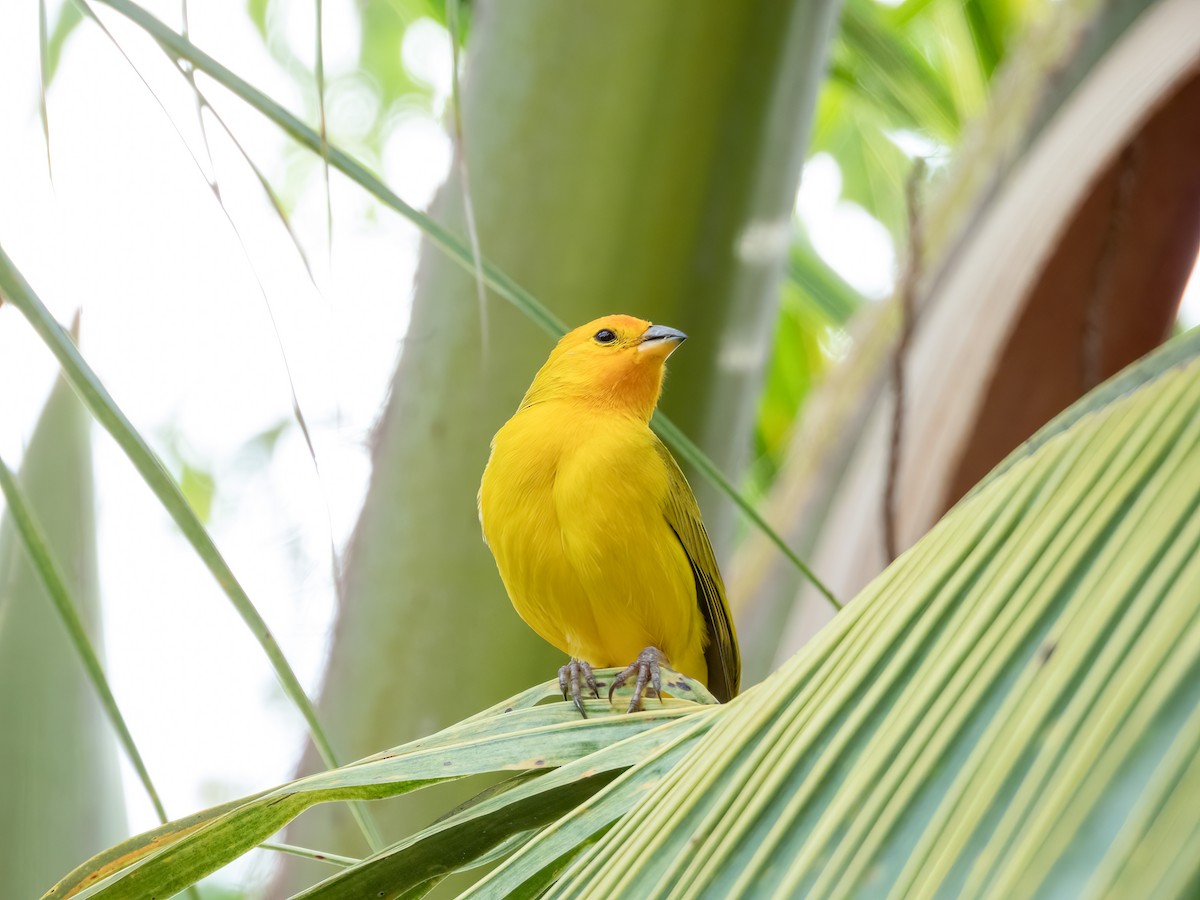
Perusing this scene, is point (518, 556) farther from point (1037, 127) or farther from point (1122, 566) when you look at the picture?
point (1037, 127)

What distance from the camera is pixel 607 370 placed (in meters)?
2.94

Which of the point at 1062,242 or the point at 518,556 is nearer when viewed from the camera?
the point at 518,556

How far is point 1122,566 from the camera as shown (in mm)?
592

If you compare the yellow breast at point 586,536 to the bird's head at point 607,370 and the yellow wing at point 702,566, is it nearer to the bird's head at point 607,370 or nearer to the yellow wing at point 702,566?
the yellow wing at point 702,566

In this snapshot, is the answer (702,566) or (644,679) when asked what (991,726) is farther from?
(702,566)

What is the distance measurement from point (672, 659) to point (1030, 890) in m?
2.27

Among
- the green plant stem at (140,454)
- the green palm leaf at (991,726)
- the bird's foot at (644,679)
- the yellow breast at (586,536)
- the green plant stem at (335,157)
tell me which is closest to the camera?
the green palm leaf at (991,726)

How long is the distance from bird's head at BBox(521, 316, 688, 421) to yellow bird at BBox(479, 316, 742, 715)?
0.01 m

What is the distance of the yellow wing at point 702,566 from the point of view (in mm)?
2627

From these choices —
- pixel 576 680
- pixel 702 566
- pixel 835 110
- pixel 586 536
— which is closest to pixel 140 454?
pixel 576 680

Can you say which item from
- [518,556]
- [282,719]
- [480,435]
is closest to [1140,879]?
[518,556]

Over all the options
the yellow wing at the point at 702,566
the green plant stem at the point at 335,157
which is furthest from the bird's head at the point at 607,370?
the green plant stem at the point at 335,157

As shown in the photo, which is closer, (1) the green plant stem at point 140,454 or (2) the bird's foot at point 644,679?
(1) the green plant stem at point 140,454

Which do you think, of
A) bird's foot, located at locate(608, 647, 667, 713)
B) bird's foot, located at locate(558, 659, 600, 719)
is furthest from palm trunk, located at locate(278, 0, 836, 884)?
bird's foot, located at locate(608, 647, 667, 713)
